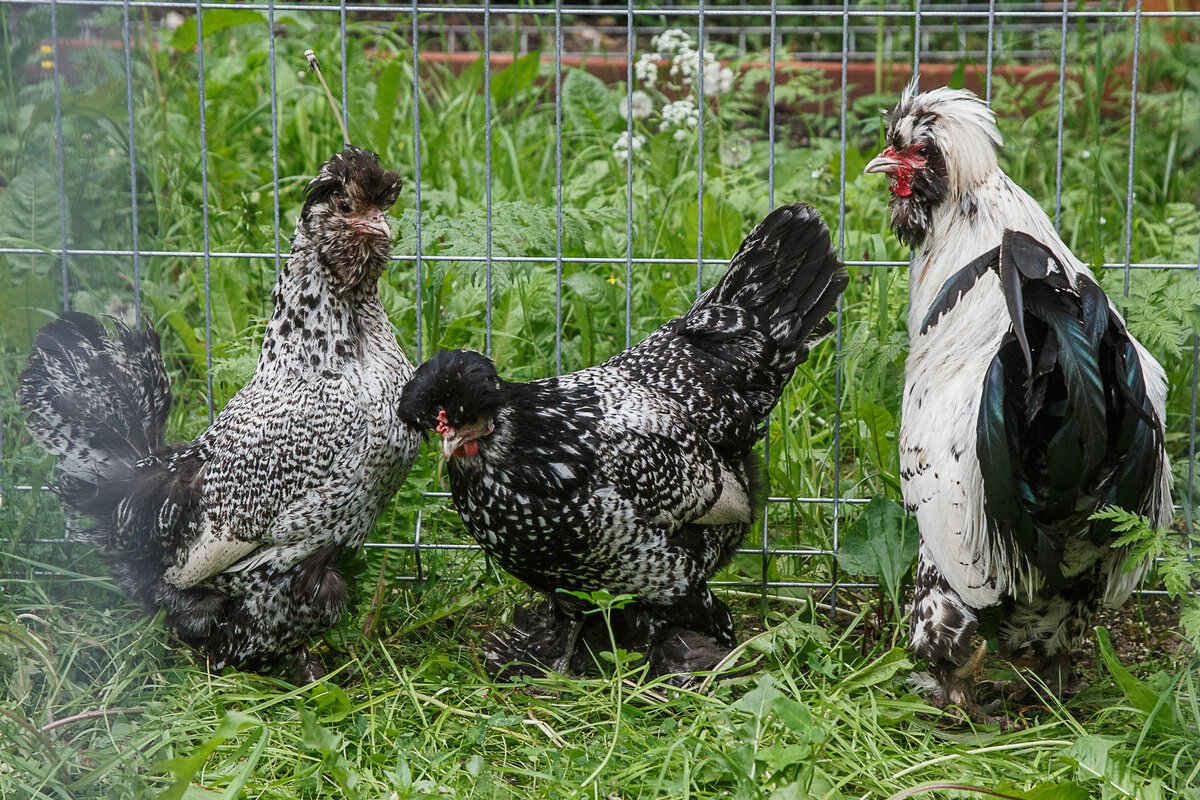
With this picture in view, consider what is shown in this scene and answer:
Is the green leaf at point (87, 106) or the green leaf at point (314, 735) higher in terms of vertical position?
the green leaf at point (87, 106)

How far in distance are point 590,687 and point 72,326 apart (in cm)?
179

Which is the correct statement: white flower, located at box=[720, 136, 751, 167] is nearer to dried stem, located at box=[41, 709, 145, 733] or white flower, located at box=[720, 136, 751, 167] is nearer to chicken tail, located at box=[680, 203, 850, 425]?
chicken tail, located at box=[680, 203, 850, 425]

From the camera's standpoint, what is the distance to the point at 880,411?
12.2ft

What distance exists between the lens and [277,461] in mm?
3074

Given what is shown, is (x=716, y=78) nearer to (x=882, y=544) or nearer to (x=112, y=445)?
(x=882, y=544)

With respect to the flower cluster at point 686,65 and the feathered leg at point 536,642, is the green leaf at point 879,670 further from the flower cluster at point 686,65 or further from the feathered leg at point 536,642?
the flower cluster at point 686,65

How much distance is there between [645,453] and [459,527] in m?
1.19

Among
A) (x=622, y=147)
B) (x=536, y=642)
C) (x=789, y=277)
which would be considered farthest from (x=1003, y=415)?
(x=622, y=147)

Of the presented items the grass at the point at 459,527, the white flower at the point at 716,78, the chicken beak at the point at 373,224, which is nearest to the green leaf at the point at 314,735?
the grass at the point at 459,527

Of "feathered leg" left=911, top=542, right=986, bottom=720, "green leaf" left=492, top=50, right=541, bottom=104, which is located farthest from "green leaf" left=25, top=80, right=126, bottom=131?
"green leaf" left=492, top=50, right=541, bottom=104

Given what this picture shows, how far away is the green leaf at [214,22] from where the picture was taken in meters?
4.95

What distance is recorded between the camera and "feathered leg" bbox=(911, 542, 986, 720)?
2.98 meters

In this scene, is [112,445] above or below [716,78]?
below

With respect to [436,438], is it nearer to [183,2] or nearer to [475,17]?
[183,2]
